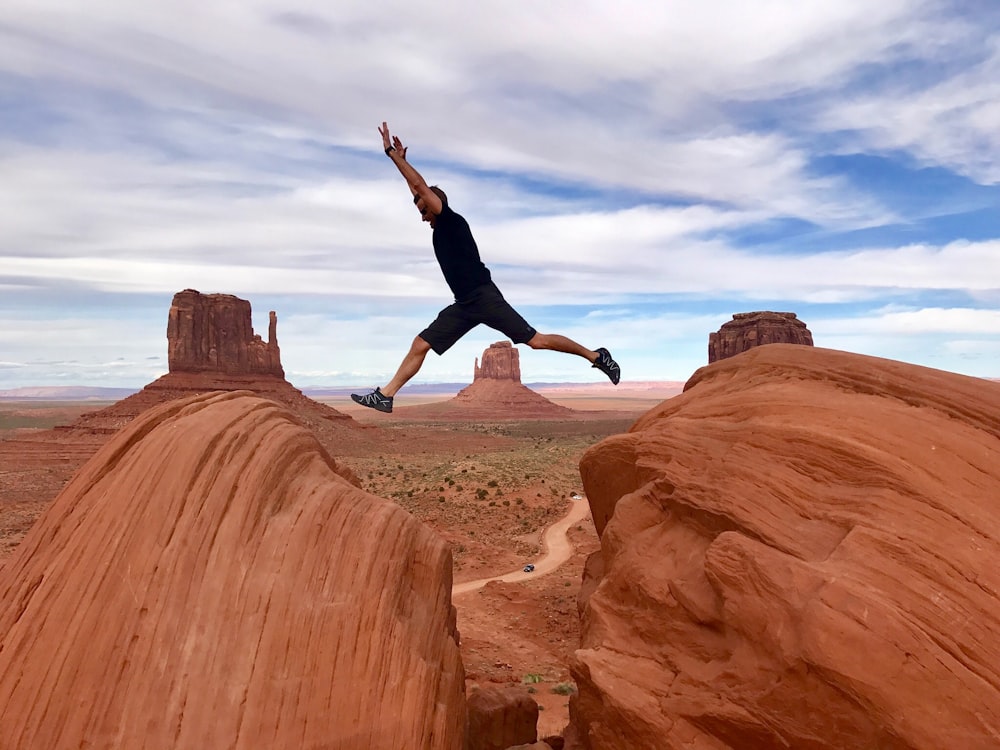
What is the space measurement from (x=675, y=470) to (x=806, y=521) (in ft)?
5.85

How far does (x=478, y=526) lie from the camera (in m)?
29.9

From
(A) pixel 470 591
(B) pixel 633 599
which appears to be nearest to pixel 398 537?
(B) pixel 633 599

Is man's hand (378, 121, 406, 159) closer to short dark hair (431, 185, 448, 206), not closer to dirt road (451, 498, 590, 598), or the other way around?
short dark hair (431, 185, 448, 206)

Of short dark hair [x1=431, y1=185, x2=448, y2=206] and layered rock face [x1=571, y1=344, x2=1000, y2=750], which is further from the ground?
short dark hair [x1=431, y1=185, x2=448, y2=206]

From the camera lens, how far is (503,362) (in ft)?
581

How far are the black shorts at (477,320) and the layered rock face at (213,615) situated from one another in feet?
9.19

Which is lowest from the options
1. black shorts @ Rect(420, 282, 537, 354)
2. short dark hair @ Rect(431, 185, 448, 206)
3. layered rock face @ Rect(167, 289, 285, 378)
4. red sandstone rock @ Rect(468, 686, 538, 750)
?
red sandstone rock @ Rect(468, 686, 538, 750)

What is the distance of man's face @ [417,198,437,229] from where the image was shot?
30.2ft

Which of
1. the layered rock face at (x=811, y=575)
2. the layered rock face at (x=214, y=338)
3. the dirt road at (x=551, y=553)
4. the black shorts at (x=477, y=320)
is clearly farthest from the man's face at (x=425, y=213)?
the layered rock face at (x=214, y=338)

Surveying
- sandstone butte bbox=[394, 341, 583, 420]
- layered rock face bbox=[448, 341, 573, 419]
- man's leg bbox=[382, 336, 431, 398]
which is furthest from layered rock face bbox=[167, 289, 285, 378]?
man's leg bbox=[382, 336, 431, 398]

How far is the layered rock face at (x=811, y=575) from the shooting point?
16.7ft

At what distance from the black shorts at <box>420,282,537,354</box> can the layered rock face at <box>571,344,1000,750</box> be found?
2713 mm

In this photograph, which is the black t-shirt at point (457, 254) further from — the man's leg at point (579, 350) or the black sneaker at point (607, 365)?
the black sneaker at point (607, 365)

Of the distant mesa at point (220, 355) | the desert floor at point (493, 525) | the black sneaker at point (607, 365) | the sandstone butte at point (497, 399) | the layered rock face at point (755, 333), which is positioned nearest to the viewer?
the black sneaker at point (607, 365)
